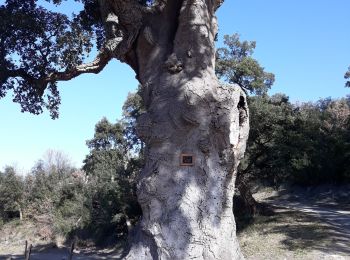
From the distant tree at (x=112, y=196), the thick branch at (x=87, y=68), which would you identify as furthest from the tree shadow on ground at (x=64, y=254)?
the thick branch at (x=87, y=68)

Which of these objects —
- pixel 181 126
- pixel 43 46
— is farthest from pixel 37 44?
pixel 181 126

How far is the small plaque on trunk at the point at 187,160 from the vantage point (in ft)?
23.1

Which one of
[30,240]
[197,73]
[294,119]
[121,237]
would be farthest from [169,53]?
[30,240]

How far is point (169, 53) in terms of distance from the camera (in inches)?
326

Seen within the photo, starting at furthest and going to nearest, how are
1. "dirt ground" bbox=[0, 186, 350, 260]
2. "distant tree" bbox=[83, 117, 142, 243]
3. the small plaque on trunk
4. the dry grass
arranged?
"distant tree" bbox=[83, 117, 142, 243] < "dirt ground" bbox=[0, 186, 350, 260] < the dry grass < the small plaque on trunk

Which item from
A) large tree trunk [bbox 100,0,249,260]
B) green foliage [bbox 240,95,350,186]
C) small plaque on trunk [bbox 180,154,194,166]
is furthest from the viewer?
green foliage [bbox 240,95,350,186]

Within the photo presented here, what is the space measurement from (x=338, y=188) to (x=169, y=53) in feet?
89.7

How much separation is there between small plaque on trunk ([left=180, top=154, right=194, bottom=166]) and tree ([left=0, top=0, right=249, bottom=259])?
0.05 metres

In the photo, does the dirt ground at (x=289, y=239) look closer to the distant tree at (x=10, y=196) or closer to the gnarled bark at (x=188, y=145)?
the distant tree at (x=10, y=196)

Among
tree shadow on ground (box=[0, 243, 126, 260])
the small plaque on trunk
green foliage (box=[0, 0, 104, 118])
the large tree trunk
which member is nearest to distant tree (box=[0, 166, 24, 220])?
tree shadow on ground (box=[0, 243, 126, 260])

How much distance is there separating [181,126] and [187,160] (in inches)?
22.9

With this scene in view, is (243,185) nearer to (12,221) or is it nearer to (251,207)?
(251,207)

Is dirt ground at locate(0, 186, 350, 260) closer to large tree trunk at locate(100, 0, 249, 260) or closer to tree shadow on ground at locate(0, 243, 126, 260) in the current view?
tree shadow on ground at locate(0, 243, 126, 260)

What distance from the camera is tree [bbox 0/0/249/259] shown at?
6801 millimetres
